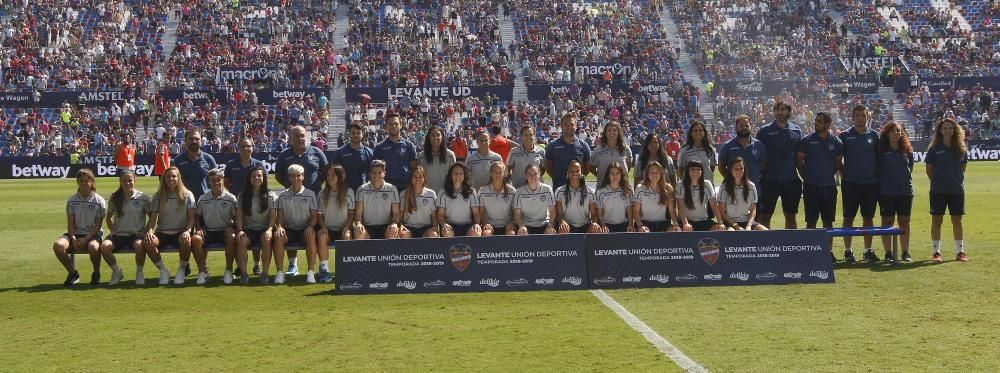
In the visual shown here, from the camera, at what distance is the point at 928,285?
37.3 feet

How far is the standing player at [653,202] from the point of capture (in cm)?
1232

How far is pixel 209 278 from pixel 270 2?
4803 cm

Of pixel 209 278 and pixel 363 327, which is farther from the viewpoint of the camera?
pixel 209 278

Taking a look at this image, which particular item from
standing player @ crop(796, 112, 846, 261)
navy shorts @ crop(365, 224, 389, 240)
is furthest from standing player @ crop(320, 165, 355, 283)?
standing player @ crop(796, 112, 846, 261)

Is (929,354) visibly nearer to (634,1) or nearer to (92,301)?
(92,301)

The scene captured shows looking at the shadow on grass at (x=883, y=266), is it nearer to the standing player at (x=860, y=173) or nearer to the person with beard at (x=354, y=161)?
the standing player at (x=860, y=173)

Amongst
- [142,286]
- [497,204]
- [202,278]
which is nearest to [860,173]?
[497,204]

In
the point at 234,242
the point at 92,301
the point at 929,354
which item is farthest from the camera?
the point at 234,242

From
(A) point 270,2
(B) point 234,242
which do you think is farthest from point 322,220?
(A) point 270,2

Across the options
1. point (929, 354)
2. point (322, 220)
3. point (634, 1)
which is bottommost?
point (929, 354)

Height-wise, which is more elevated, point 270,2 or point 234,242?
point 270,2

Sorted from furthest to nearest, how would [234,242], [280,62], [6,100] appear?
[280,62] → [6,100] → [234,242]

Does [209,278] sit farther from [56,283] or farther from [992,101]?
[992,101]

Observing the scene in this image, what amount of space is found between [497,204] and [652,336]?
12.9 feet
